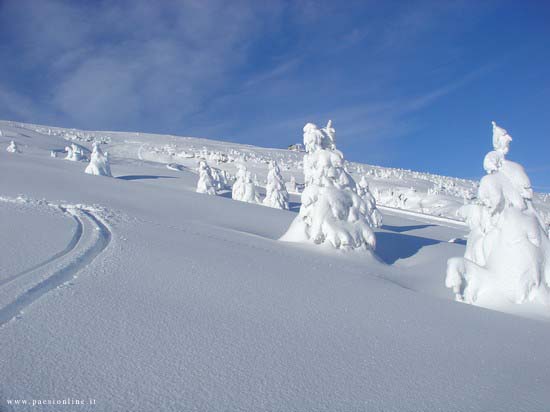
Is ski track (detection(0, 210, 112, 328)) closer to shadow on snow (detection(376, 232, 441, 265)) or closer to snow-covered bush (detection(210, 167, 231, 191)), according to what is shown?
shadow on snow (detection(376, 232, 441, 265))

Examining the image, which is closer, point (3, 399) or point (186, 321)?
point (3, 399)

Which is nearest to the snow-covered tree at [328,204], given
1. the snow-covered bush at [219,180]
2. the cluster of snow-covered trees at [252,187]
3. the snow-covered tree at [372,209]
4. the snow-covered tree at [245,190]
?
the snow-covered tree at [372,209]

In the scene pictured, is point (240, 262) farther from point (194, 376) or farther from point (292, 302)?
point (194, 376)

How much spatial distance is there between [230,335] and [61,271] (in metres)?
3.43

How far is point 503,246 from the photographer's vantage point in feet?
33.3

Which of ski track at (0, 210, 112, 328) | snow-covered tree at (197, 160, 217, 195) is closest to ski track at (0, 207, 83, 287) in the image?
ski track at (0, 210, 112, 328)

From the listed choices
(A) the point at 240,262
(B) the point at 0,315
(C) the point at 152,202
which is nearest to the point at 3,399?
(B) the point at 0,315

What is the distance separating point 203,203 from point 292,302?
17347mm

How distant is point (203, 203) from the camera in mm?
23453

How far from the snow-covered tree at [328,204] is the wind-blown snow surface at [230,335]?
146 inches

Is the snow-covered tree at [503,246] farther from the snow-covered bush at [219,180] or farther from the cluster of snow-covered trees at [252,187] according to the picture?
the snow-covered bush at [219,180]

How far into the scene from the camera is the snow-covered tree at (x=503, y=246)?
376 inches

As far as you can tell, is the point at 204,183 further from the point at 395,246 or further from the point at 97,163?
the point at 395,246

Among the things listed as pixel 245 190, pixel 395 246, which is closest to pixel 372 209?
pixel 245 190
